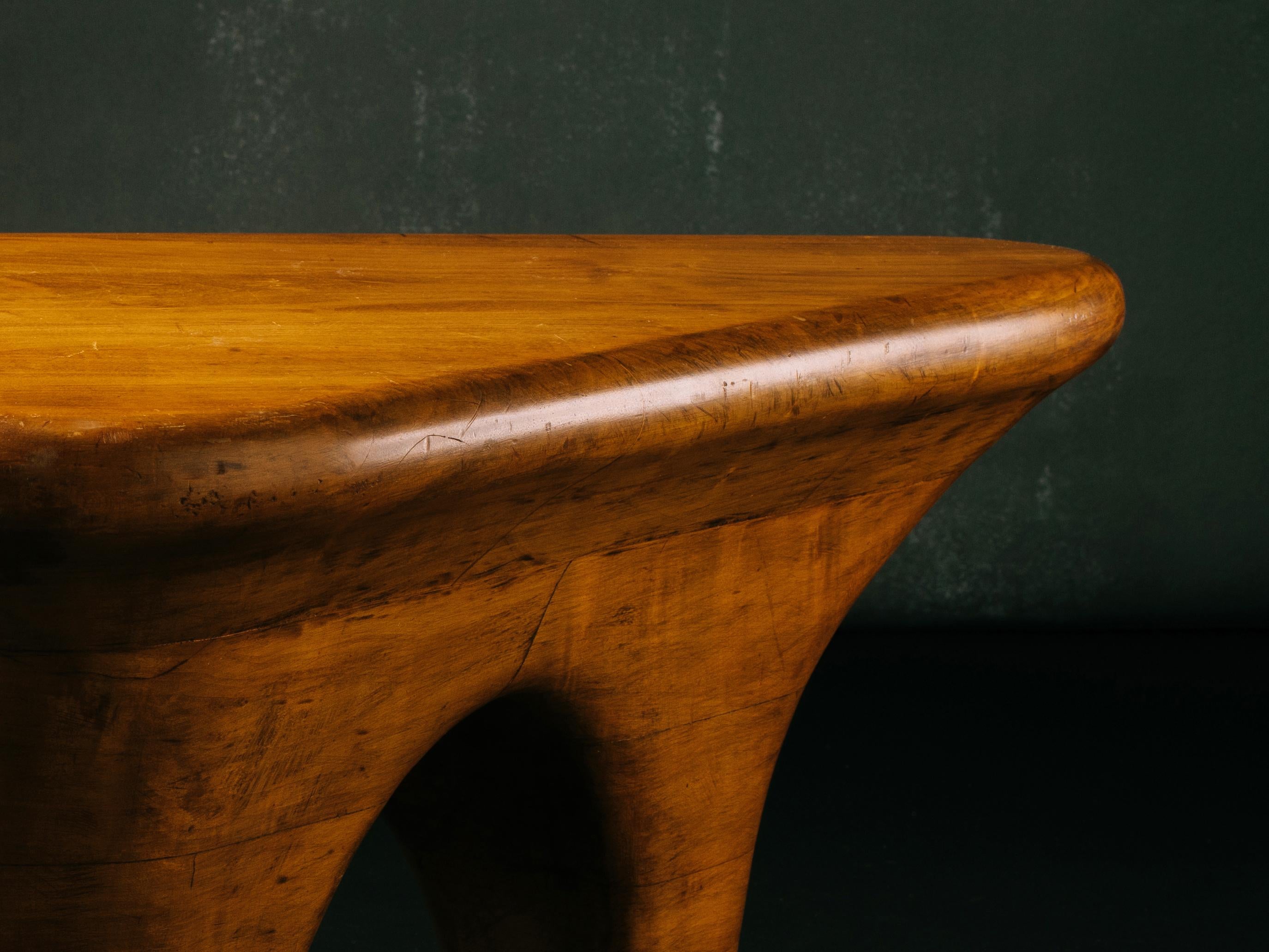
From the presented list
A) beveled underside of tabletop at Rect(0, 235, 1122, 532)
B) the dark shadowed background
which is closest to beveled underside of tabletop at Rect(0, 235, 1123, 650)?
beveled underside of tabletop at Rect(0, 235, 1122, 532)

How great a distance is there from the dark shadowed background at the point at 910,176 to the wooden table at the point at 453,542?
1.19 metres

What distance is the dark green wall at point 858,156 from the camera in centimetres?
212

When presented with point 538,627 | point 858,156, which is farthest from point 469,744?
point 858,156

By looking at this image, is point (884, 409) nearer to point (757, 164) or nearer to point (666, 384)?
point (666, 384)

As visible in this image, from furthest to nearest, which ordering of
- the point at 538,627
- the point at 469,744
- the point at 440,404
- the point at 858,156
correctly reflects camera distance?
the point at 858,156, the point at 469,744, the point at 538,627, the point at 440,404

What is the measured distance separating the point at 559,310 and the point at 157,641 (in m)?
0.22

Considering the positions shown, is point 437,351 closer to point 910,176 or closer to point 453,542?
point 453,542

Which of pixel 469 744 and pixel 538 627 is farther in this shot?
pixel 469 744

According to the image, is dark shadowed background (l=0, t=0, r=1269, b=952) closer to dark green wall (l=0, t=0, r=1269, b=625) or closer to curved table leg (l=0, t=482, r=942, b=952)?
dark green wall (l=0, t=0, r=1269, b=625)

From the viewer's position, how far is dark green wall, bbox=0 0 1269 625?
2.12 metres

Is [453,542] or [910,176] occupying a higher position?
[453,542]

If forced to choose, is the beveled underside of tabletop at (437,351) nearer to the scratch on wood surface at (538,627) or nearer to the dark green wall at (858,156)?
the scratch on wood surface at (538,627)

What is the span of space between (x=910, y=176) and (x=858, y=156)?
91mm

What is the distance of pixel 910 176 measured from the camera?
2.26m
